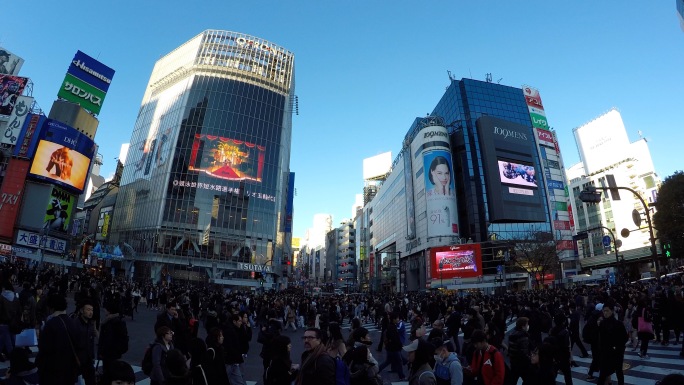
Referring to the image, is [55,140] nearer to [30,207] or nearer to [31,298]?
[30,207]

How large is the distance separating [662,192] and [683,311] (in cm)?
2964

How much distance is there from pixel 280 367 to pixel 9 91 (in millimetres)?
60437

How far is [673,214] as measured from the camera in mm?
34344

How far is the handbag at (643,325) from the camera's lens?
469 inches

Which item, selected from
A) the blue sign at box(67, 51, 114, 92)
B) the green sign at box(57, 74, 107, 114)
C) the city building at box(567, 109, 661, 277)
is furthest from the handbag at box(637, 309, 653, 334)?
the city building at box(567, 109, 661, 277)

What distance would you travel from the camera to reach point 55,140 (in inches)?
2074

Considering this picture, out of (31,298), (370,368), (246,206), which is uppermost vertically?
(246,206)

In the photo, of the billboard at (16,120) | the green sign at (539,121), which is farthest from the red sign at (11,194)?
the green sign at (539,121)

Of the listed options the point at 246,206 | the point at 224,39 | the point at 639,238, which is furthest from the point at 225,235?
the point at 639,238

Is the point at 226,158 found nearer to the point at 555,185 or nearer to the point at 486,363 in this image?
the point at 555,185

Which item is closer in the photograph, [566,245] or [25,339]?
[25,339]

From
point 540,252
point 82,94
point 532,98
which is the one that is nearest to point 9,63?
point 82,94

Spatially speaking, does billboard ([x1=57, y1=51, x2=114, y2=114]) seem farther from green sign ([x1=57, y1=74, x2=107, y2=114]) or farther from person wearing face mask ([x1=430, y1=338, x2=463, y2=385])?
person wearing face mask ([x1=430, y1=338, x2=463, y2=385])

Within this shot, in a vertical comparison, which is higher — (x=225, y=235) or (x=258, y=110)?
(x=258, y=110)
